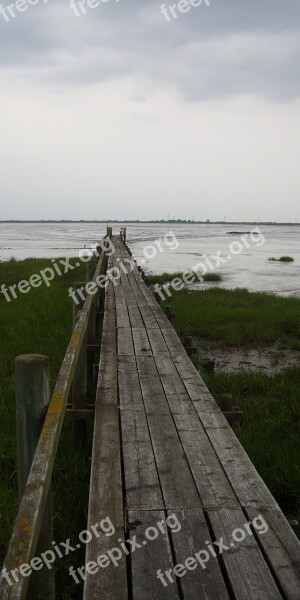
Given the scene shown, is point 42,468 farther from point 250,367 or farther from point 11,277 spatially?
point 11,277

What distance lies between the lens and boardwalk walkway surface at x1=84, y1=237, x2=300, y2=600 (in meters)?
2.08

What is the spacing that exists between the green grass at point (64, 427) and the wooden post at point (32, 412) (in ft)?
3.10

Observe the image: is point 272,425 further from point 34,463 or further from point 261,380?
point 34,463

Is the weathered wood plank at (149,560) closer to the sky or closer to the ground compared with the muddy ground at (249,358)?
closer to the sky

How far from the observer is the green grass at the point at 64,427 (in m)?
3.27

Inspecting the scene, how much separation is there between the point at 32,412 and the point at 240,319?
9.95 meters

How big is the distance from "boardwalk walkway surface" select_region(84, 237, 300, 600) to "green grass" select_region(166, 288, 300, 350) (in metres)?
5.78

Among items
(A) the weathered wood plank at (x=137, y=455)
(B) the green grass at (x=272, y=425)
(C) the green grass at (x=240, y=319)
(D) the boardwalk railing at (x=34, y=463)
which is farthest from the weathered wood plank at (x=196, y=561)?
(C) the green grass at (x=240, y=319)

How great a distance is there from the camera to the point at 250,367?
830cm

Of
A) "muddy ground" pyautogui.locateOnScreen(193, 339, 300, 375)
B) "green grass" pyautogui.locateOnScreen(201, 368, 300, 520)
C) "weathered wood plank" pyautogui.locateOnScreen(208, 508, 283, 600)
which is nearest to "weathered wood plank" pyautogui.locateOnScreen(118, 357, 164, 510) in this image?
"weathered wood plank" pyautogui.locateOnScreen(208, 508, 283, 600)

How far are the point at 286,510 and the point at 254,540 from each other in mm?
1925

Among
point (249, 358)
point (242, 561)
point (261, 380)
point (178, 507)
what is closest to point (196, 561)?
point (242, 561)

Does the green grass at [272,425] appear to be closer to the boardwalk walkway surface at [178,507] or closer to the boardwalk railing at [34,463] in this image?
the boardwalk walkway surface at [178,507]

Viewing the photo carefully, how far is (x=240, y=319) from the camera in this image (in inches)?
455
